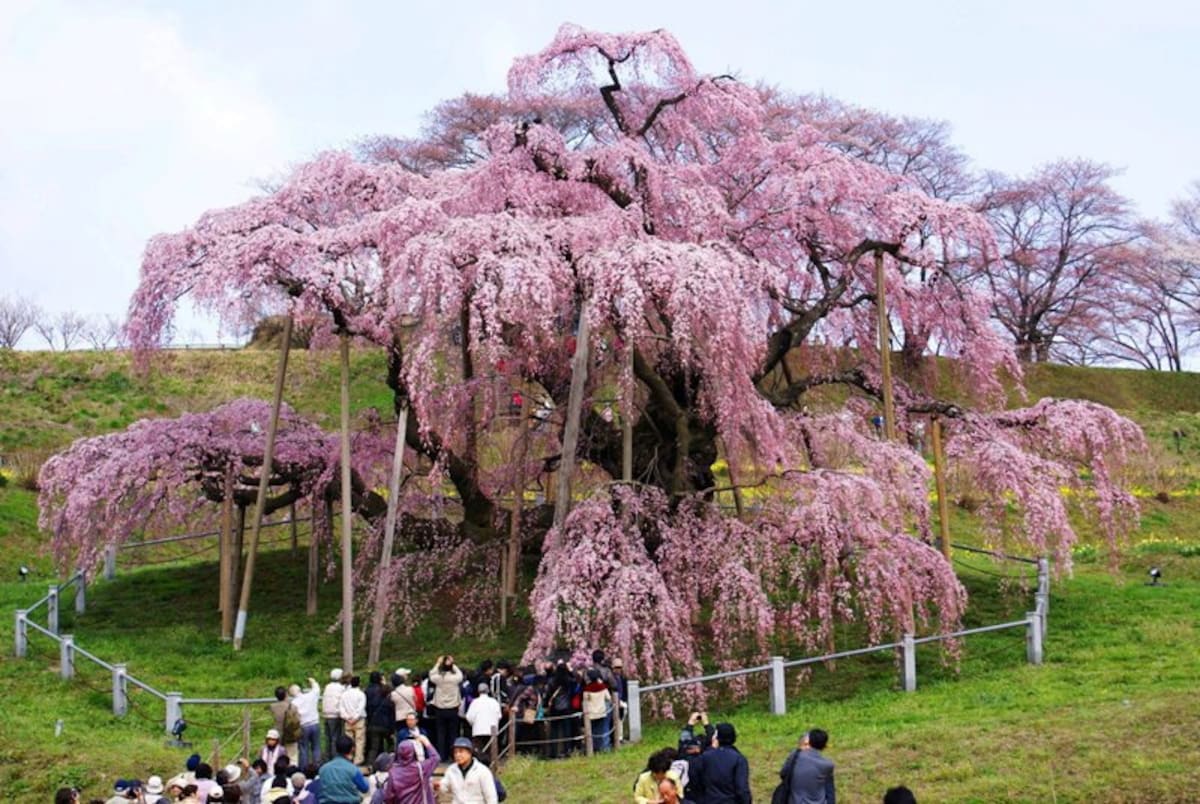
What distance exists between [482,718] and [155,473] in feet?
40.8

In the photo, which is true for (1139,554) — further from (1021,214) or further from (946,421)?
(1021,214)

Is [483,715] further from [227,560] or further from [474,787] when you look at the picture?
[227,560]

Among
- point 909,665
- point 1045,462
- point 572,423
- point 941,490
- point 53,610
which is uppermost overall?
point 572,423

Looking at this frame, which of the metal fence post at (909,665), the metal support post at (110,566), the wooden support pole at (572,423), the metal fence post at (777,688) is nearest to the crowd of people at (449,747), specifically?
the metal fence post at (777,688)

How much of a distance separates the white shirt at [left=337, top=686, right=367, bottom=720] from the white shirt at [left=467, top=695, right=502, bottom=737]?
152 cm

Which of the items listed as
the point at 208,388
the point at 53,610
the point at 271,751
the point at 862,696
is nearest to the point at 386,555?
the point at 271,751

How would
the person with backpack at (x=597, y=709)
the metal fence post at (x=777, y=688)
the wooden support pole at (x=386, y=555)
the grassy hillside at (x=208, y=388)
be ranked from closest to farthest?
1. the person with backpack at (x=597, y=709)
2. the metal fence post at (x=777, y=688)
3. the wooden support pole at (x=386, y=555)
4. the grassy hillside at (x=208, y=388)

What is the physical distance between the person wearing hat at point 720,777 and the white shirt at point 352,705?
6.04 metres

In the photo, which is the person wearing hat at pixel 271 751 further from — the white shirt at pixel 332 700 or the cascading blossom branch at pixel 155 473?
the cascading blossom branch at pixel 155 473

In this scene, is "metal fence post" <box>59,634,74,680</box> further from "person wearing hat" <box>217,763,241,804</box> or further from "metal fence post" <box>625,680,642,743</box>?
"metal fence post" <box>625,680,642,743</box>

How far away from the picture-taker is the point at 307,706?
15.9 m

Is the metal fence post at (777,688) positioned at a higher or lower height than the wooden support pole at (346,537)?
lower

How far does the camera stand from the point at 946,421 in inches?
934

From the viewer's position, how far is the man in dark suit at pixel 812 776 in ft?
34.3
